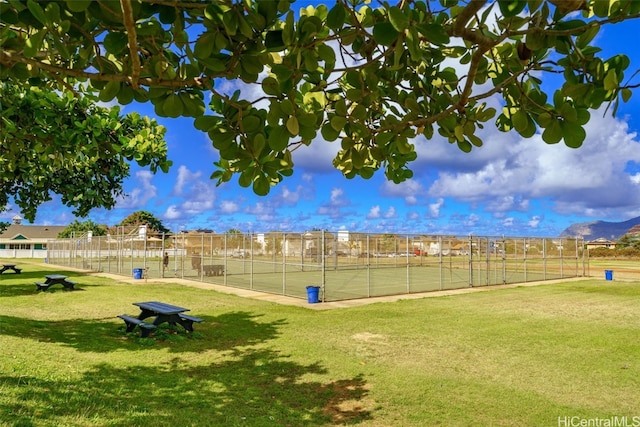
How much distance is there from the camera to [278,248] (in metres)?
27.1

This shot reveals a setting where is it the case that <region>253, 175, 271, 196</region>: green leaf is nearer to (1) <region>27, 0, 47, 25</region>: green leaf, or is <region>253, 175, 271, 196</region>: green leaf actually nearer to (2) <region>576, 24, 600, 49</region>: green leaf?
(1) <region>27, 0, 47, 25</region>: green leaf

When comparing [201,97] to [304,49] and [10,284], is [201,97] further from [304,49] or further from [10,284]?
[10,284]

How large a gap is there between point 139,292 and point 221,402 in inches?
526

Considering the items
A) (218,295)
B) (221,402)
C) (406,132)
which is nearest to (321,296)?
→ (218,295)

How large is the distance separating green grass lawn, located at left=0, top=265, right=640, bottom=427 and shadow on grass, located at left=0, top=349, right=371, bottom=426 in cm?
2

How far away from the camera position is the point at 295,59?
1725 millimetres

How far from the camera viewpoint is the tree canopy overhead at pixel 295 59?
1522 millimetres

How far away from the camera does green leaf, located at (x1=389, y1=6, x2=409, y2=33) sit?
1.42 metres

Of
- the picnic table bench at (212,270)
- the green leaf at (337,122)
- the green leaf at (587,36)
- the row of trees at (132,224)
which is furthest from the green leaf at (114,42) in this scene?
the row of trees at (132,224)

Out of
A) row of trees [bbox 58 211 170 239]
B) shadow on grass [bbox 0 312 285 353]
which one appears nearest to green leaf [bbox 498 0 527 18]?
shadow on grass [bbox 0 312 285 353]

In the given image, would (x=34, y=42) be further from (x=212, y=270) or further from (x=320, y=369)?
(x=212, y=270)

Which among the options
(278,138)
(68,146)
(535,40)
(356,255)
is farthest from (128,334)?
(356,255)

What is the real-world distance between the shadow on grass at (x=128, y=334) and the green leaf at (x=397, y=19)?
8036mm

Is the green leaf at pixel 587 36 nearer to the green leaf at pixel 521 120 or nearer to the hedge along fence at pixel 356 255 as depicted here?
the green leaf at pixel 521 120
